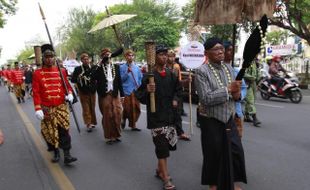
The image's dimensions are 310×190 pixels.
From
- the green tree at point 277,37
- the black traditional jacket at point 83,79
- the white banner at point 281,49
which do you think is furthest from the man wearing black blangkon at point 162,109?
the green tree at point 277,37

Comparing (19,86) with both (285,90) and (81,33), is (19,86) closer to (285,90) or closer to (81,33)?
(285,90)

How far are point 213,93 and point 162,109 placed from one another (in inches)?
53.1

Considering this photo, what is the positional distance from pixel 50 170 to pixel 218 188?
300 centimetres

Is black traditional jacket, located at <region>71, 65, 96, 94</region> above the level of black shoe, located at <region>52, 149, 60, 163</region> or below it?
above

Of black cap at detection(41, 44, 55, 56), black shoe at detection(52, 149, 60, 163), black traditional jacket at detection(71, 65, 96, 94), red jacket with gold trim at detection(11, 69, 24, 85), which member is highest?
black cap at detection(41, 44, 55, 56)

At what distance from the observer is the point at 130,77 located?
9086 millimetres

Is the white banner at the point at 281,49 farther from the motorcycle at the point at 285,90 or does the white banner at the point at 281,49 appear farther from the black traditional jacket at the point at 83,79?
the black traditional jacket at the point at 83,79

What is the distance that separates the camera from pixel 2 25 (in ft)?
91.0

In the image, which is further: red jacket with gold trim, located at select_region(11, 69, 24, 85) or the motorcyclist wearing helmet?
red jacket with gold trim, located at select_region(11, 69, 24, 85)

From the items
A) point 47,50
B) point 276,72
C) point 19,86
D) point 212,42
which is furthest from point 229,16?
point 19,86

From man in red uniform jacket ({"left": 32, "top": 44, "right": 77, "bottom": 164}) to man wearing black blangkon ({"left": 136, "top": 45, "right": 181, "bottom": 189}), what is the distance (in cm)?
172

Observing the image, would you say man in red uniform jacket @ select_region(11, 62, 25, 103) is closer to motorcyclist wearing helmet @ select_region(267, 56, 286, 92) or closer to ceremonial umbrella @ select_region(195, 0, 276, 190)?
motorcyclist wearing helmet @ select_region(267, 56, 286, 92)

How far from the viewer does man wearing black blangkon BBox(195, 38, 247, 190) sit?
14.1ft

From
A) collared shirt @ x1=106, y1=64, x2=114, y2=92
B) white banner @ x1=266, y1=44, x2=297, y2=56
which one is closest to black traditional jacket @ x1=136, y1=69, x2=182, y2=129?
collared shirt @ x1=106, y1=64, x2=114, y2=92
